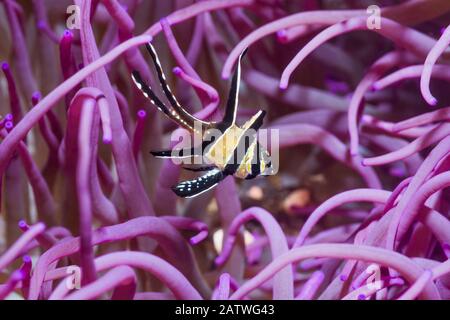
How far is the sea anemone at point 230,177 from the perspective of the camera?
527mm

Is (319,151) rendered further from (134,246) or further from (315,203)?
(134,246)

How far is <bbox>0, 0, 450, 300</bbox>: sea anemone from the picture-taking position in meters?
0.53

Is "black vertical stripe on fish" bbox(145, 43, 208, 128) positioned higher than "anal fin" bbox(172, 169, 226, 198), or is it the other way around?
"black vertical stripe on fish" bbox(145, 43, 208, 128)

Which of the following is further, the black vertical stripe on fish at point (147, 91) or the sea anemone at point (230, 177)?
the black vertical stripe on fish at point (147, 91)

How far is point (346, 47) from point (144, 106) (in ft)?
1.21

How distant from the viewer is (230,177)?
69cm

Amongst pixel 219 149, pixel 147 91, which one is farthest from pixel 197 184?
pixel 147 91

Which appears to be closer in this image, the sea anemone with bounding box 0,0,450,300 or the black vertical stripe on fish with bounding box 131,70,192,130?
the sea anemone with bounding box 0,0,450,300

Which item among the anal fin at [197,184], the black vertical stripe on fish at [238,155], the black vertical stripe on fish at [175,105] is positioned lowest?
the anal fin at [197,184]

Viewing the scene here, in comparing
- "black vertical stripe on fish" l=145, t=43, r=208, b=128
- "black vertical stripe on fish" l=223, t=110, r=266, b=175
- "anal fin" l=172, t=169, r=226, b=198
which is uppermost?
"black vertical stripe on fish" l=145, t=43, r=208, b=128

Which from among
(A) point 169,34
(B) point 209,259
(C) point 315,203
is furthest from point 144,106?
(C) point 315,203

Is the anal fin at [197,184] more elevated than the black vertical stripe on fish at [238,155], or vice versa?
the black vertical stripe on fish at [238,155]

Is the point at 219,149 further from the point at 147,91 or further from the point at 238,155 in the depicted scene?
the point at 147,91
